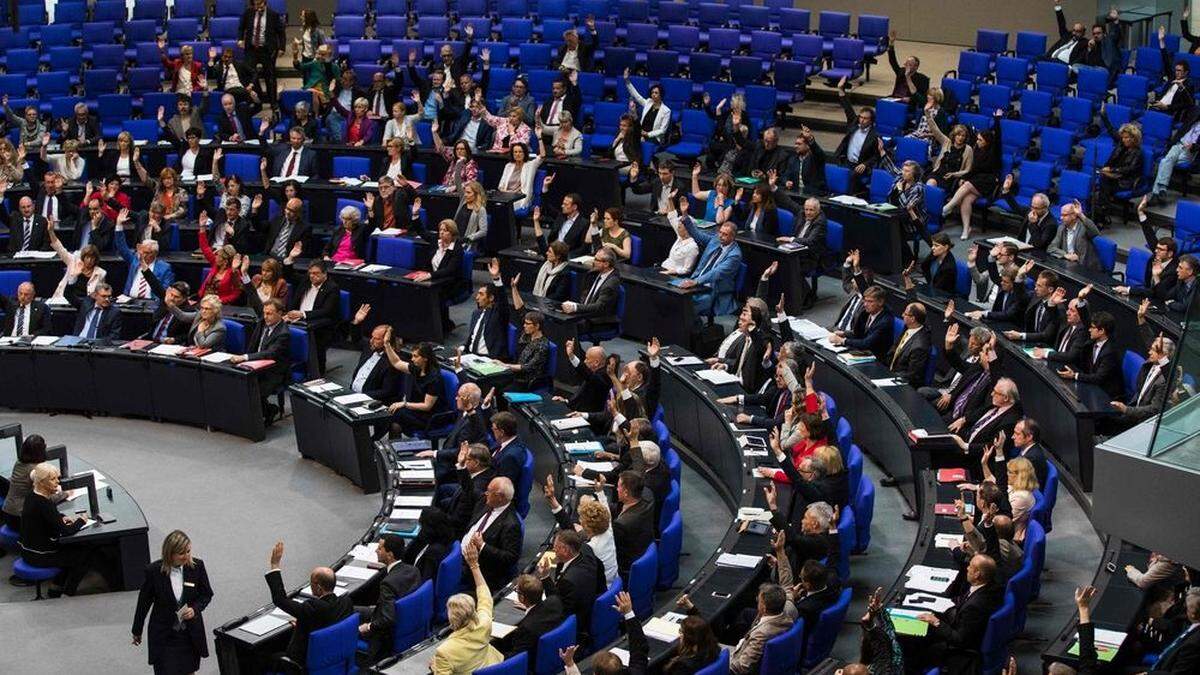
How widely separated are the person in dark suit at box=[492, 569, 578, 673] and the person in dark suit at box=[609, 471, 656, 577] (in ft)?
3.85

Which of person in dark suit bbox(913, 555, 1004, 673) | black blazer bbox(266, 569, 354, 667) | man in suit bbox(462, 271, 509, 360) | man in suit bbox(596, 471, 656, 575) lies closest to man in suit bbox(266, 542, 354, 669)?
black blazer bbox(266, 569, 354, 667)

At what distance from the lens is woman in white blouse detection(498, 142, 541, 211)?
60.5ft

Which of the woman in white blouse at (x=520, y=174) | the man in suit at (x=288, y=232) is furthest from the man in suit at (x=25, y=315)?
the woman in white blouse at (x=520, y=174)

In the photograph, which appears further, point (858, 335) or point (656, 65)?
point (656, 65)

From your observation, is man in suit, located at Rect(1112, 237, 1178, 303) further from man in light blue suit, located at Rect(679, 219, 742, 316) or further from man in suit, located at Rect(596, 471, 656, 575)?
man in suit, located at Rect(596, 471, 656, 575)

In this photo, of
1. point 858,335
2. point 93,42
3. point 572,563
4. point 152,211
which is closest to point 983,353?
point 858,335

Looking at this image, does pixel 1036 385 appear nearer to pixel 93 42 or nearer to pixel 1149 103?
pixel 1149 103

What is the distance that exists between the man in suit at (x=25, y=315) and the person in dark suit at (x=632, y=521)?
757cm

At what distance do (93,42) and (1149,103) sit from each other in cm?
1477

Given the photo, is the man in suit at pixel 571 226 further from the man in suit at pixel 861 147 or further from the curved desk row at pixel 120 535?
the curved desk row at pixel 120 535

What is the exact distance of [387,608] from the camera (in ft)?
32.5

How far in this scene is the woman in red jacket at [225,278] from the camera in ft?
54.4

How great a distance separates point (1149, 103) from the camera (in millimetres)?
19281

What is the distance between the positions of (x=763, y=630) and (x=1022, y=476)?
2476 millimetres
